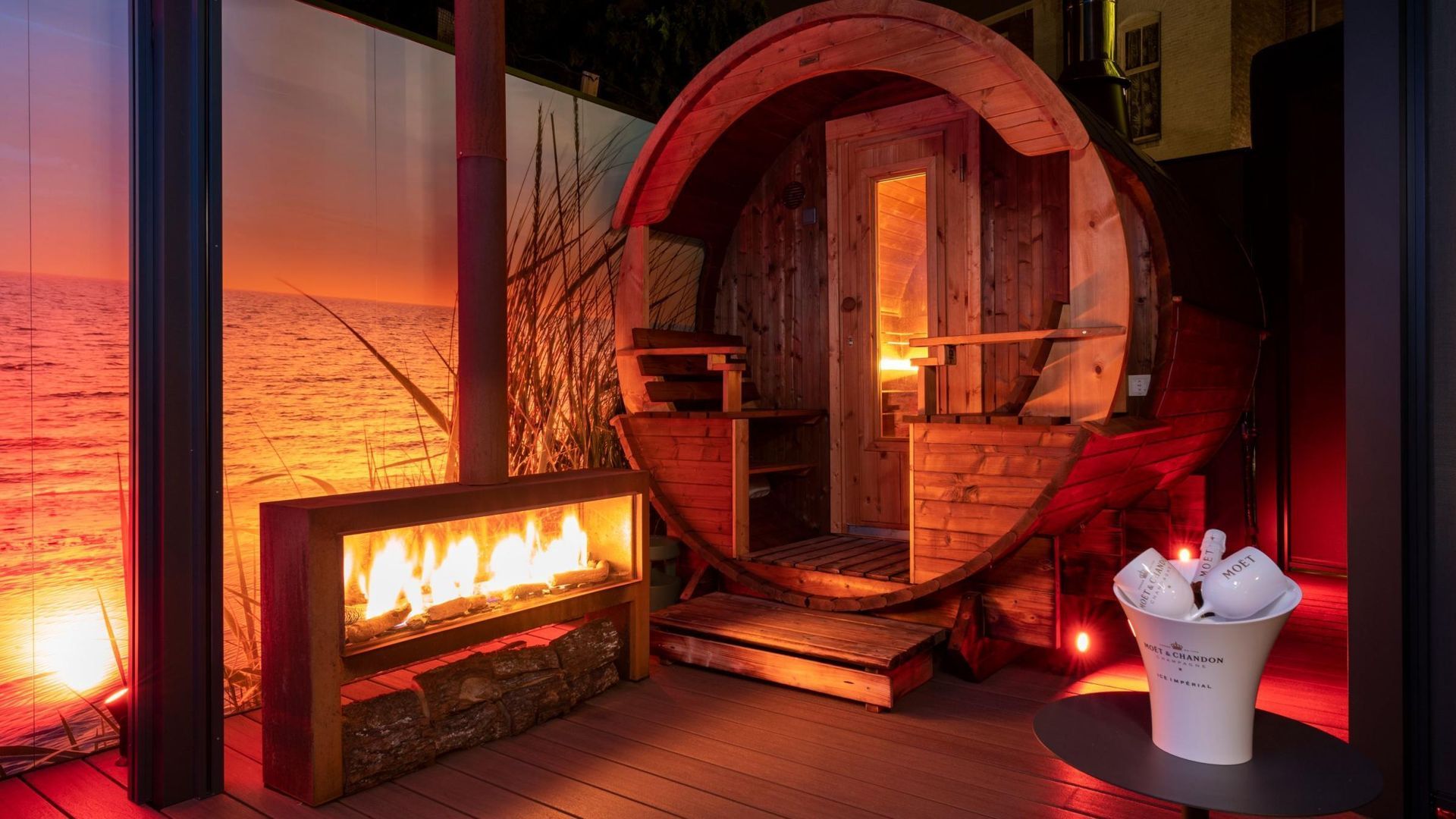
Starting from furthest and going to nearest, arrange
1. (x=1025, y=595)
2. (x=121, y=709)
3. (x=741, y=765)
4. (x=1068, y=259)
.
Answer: (x=1068, y=259)
(x=1025, y=595)
(x=741, y=765)
(x=121, y=709)

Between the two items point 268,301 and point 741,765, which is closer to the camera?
point 741,765

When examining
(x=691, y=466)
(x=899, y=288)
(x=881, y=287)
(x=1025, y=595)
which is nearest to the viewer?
(x=1025, y=595)

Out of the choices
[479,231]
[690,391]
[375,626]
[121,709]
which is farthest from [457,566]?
[690,391]

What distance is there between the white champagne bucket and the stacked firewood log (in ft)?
7.83

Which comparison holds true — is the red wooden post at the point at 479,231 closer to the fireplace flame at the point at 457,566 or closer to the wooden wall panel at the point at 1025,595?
the fireplace flame at the point at 457,566

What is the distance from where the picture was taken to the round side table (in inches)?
57.8

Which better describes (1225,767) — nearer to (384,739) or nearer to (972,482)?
(972,482)

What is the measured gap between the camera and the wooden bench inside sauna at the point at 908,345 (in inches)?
147

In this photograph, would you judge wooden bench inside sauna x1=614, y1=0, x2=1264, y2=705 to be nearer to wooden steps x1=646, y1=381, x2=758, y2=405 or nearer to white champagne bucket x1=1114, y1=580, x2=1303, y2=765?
wooden steps x1=646, y1=381, x2=758, y2=405

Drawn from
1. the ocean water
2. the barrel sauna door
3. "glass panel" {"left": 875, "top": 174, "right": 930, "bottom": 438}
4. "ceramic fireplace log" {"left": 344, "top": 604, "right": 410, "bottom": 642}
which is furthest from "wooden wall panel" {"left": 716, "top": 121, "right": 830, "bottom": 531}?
"ceramic fireplace log" {"left": 344, "top": 604, "right": 410, "bottom": 642}

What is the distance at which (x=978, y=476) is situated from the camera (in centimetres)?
383

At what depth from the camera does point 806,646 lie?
150 inches

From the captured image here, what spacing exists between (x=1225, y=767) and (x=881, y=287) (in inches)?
158

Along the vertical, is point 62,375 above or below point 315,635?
above
